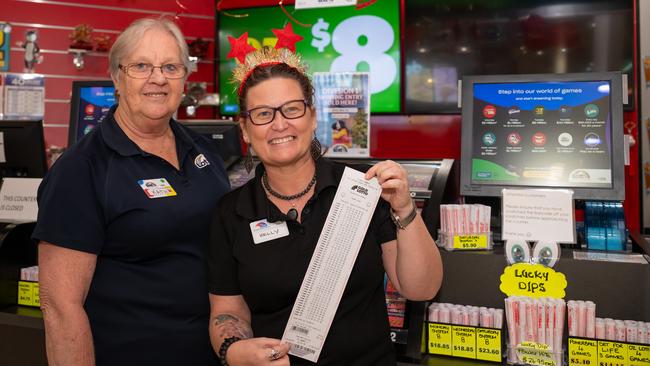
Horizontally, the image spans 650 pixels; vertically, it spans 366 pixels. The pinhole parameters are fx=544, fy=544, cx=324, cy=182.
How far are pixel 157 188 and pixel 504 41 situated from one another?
372 centimetres

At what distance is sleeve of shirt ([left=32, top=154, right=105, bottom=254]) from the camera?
142 cm

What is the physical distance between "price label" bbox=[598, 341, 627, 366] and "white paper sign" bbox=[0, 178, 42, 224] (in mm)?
2220

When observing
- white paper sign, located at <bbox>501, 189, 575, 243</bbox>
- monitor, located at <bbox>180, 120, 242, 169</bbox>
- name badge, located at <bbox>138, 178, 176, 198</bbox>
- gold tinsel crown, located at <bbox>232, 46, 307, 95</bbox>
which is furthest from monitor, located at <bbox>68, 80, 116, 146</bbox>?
white paper sign, located at <bbox>501, 189, 575, 243</bbox>

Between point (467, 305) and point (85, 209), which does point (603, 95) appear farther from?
point (85, 209)

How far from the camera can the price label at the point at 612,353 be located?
5.25ft

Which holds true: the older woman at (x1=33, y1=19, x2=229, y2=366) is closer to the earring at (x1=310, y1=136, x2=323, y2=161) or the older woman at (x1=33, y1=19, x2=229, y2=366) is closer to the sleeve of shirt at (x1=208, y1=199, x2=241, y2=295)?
the sleeve of shirt at (x1=208, y1=199, x2=241, y2=295)

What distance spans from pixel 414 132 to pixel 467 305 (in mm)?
3291

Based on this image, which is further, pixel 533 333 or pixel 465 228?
pixel 465 228

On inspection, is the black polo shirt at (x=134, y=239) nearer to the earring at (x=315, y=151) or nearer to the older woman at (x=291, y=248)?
the older woman at (x=291, y=248)

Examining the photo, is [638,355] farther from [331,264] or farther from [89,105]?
[89,105]

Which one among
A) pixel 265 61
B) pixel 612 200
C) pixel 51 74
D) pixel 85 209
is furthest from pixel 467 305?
pixel 51 74

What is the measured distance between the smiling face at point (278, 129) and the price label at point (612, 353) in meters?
1.06

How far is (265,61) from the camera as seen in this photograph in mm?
1503

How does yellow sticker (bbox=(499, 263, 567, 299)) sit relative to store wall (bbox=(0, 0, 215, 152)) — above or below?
below
